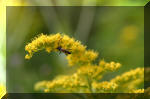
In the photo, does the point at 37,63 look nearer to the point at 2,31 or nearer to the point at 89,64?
the point at 2,31

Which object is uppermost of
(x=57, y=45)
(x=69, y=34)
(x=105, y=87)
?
(x=69, y=34)

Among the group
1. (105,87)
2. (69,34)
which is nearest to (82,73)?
(105,87)

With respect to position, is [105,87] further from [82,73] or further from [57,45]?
[57,45]

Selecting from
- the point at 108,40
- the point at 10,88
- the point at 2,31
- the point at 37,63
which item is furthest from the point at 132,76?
the point at 108,40

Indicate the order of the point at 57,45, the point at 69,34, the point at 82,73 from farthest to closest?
the point at 69,34 → the point at 82,73 → the point at 57,45

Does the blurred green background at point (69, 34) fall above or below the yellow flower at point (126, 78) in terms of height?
above

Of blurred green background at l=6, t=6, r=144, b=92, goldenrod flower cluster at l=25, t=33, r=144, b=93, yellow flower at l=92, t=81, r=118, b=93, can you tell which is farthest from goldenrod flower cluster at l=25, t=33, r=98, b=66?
blurred green background at l=6, t=6, r=144, b=92

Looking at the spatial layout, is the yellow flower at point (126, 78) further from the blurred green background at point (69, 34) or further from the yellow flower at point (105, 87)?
the blurred green background at point (69, 34)

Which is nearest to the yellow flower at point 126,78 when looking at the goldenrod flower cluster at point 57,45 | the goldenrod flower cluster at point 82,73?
the goldenrod flower cluster at point 82,73
